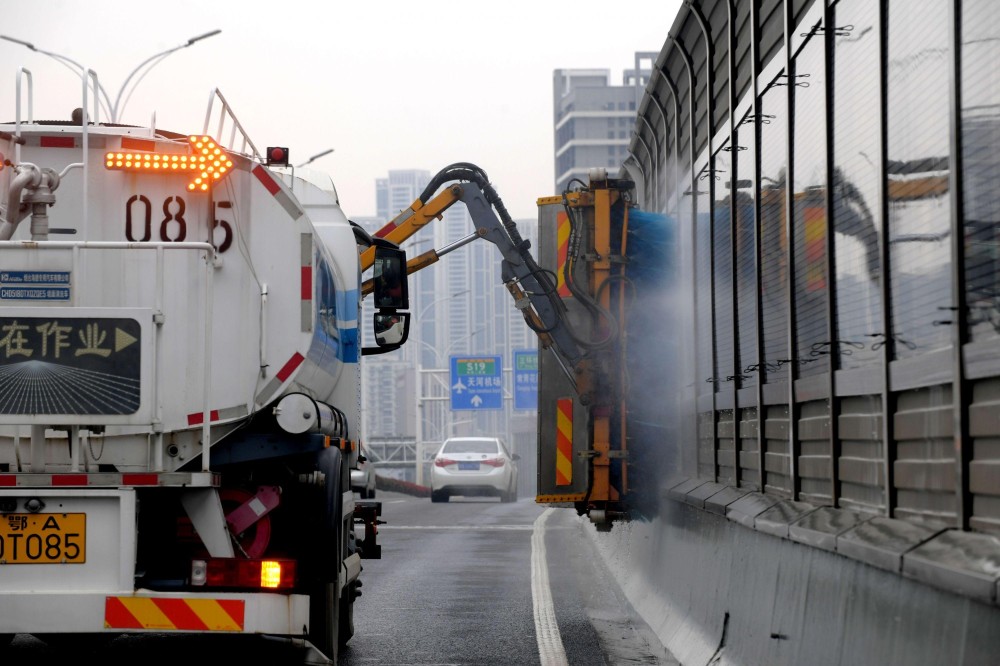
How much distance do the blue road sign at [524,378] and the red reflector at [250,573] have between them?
61252 mm

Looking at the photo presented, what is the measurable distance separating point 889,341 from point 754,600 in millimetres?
2151

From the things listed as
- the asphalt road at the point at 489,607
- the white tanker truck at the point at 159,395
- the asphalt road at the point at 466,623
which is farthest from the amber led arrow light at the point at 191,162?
the asphalt road at the point at 489,607

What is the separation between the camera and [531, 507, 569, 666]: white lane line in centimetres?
922

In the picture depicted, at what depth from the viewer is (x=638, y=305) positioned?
1305 cm

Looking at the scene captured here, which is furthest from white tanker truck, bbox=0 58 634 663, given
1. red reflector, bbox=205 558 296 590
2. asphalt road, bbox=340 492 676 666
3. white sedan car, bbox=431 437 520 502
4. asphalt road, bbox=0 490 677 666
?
white sedan car, bbox=431 437 520 502

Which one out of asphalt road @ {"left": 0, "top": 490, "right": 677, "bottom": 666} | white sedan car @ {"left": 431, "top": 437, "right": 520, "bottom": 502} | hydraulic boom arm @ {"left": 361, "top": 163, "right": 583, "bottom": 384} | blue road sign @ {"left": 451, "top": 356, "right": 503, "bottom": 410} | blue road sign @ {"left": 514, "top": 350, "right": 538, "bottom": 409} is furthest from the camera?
blue road sign @ {"left": 514, "top": 350, "right": 538, "bottom": 409}

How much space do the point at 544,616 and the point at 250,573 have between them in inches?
198

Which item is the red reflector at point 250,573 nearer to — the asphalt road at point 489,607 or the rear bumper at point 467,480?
the asphalt road at point 489,607

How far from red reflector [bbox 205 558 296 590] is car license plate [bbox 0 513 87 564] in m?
0.60

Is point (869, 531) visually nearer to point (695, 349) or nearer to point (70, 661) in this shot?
point (70, 661)

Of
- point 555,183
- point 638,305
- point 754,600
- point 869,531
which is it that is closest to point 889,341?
point 869,531

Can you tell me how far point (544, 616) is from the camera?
11.4m

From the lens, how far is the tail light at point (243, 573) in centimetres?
663

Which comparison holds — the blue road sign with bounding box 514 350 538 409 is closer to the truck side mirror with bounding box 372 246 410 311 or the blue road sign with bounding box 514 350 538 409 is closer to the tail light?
the truck side mirror with bounding box 372 246 410 311
